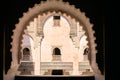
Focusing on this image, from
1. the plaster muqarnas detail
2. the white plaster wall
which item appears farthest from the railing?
the white plaster wall

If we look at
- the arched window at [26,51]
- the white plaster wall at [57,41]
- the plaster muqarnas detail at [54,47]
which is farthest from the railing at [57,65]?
the arched window at [26,51]

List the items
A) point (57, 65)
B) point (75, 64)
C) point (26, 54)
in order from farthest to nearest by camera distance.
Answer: point (26, 54)
point (57, 65)
point (75, 64)

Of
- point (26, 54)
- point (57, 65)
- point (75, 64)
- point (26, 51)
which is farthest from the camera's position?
point (26, 51)

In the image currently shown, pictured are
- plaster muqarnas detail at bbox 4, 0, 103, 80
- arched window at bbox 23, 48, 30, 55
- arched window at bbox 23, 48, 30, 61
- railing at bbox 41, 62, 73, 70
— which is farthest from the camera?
arched window at bbox 23, 48, 30, 55

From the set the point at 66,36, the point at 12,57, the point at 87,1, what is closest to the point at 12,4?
the point at 12,57

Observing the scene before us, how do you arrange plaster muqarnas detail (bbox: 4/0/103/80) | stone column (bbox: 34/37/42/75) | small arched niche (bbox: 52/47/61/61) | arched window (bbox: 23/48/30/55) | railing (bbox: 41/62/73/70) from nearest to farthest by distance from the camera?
plaster muqarnas detail (bbox: 4/0/103/80) < stone column (bbox: 34/37/42/75) < railing (bbox: 41/62/73/70) < small arched niche (bbox: 52/47/61/61) < arched window (bbox: 23/48/30/55)

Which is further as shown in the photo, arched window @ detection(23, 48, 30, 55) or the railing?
arched window @ detection(23, 48, 30, 55)

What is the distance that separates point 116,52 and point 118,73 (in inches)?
10.5

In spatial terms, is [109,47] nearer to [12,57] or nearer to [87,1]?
[87,1]

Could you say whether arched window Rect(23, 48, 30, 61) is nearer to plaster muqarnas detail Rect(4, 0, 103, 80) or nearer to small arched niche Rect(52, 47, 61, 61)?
plaster muqarnas detail Rect(4, 0, 103, 80)

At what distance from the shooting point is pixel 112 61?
11.1 feet

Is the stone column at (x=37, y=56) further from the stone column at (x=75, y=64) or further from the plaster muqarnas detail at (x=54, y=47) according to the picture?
the stone column at (x=75, y=64)

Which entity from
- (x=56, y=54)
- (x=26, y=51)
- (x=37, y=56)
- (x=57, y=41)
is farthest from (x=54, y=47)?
(x=26, y=51)

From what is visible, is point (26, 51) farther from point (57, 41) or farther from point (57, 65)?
point (57, 65)
